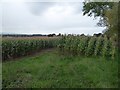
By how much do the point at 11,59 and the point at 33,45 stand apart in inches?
165

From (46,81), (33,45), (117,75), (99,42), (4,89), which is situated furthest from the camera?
(33,45)

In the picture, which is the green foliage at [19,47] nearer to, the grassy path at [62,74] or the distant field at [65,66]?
the distant field at [65,66]

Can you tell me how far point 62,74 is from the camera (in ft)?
39.6

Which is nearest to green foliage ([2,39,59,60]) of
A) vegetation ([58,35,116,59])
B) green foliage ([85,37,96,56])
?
vegetation ([58,35,116,59])

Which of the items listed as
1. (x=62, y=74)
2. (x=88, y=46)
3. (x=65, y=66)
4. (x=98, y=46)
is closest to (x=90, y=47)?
(x=88, y=46)

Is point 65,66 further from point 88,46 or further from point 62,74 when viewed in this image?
point 88,46

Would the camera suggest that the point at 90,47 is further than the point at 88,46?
No

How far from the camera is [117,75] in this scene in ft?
39.6

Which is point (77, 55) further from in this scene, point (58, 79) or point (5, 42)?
point (58, 79)

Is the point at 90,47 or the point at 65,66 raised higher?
the point at 90,47

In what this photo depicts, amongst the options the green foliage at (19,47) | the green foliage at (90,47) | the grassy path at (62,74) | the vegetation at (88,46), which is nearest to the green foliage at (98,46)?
the vegetation at (88,46)

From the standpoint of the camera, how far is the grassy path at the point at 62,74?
34.2ft

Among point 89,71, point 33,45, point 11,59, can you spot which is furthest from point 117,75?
→ point 33,45

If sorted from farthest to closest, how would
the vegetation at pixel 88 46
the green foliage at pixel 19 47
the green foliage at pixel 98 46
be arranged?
the green foliage at pixel 98 46
the vegetation at pixel 88 46
the green foliage at pixel 19 47
